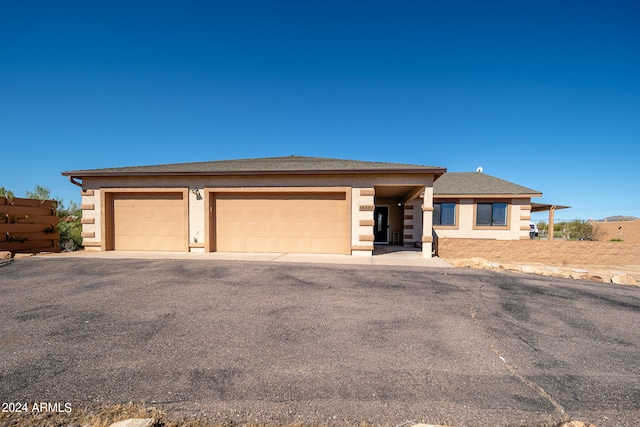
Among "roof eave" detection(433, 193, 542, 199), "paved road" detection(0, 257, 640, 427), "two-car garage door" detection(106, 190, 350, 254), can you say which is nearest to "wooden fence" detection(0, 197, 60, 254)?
"two-car garage door" detection(106, 190, 350, 254)

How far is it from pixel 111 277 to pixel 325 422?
7140 millimetres

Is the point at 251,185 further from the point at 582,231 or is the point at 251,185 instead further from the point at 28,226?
the point at 582,231

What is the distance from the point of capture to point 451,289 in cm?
639

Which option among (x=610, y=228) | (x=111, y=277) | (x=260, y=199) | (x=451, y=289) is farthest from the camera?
(x=610, y=228)

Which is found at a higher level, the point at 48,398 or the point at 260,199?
the point at 260,199

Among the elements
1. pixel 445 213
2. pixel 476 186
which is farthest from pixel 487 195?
pixel 445 213

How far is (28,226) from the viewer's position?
37.7ft

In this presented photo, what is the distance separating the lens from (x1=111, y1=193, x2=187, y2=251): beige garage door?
12.1 metres

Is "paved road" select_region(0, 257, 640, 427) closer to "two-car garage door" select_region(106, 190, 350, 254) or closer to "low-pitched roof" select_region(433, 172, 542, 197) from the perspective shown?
"two-car garage door" select_region(106, 190, 350, 254)

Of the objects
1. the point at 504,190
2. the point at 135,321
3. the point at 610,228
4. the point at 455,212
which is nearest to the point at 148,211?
the point at 135,321

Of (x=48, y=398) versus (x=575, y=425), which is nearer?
(x=575, y=425)

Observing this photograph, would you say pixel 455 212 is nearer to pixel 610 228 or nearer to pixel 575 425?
pixel 575 425

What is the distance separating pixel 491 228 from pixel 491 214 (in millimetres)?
814

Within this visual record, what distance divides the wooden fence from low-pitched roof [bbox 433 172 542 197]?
61.9 ft
